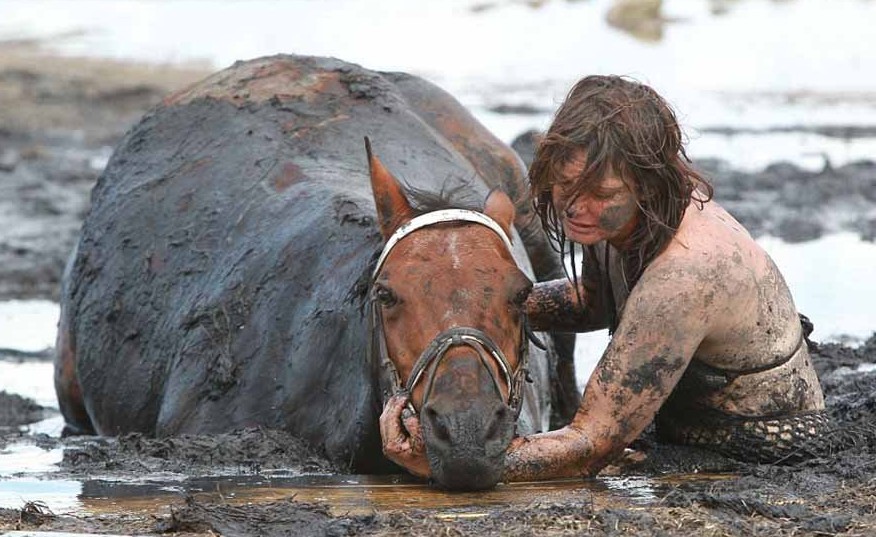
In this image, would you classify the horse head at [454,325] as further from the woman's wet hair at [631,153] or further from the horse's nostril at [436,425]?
the woman's wet hair at [631,153]

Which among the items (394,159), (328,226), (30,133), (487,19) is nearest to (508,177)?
(394,159)

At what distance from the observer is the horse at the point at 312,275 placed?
4.96 m

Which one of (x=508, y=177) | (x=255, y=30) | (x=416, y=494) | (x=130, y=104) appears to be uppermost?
(x=255, y=30)

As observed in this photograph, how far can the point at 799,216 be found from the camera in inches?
502

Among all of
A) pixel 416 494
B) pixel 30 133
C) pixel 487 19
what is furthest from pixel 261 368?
pixel 487 19

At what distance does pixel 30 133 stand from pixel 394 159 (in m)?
13.6

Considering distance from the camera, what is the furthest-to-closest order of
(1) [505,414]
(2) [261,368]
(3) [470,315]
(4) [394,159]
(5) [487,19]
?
(5) [487,19] → (4) [394,159] → (2) [261,368] → (3) [470,315] → (1) [505,414]

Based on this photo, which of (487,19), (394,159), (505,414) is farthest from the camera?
(487,19)

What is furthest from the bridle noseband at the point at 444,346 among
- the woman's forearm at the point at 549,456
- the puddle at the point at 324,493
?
the puddle at the point at 324,493

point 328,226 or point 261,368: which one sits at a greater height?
point 328,226

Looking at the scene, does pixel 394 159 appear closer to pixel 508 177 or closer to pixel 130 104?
pixel 508 177

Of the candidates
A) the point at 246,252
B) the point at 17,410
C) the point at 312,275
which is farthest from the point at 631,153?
the point at 17,410

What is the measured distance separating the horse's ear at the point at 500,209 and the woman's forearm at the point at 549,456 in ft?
2.62

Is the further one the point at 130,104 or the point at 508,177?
the point at 130,104
